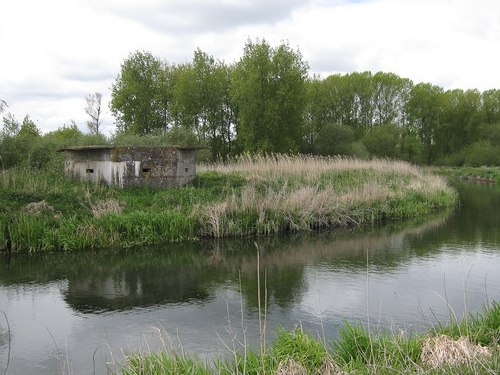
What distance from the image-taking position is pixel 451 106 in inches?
2136

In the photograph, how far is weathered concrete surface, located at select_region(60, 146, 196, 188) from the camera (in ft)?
48.6

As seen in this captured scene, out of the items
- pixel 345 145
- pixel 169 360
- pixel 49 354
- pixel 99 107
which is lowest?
pixel 49 354

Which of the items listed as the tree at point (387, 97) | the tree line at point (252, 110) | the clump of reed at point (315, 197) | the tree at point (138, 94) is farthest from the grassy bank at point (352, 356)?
the tree at point (387, 97)

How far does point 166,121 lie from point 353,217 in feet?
82.7

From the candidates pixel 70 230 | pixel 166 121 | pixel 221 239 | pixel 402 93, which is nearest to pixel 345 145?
pixel 166 121

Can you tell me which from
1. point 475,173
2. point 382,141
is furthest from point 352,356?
point 382,141

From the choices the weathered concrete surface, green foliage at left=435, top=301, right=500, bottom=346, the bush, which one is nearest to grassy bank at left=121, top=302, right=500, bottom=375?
A: green foliage at left=435, top=301, right=500, bottom=346

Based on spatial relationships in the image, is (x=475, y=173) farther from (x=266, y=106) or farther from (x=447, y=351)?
(x=447, y=351)

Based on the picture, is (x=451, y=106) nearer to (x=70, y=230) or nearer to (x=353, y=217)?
(x=353, y=217)

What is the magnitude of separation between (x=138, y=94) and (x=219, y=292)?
30.6 meters

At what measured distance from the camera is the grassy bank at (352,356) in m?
4.49

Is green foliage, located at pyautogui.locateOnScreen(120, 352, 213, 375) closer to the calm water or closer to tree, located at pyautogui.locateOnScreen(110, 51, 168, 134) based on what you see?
the calm water

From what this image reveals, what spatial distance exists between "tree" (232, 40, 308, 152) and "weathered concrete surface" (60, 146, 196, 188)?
57.8ft

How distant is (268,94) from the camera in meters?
33.7
